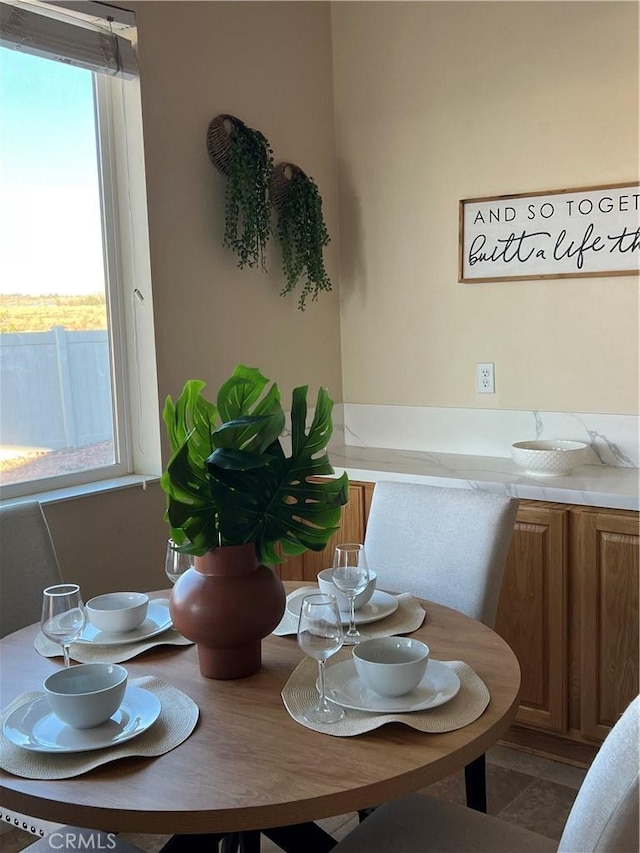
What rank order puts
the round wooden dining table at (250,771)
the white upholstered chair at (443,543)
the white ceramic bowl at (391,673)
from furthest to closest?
the white upholstered chair at (443,543) → the white ceramic bowl at (391,673) → the round wooden dining table at (250,771)

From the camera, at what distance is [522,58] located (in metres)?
2.94

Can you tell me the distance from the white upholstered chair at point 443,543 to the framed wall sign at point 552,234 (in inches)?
44.6

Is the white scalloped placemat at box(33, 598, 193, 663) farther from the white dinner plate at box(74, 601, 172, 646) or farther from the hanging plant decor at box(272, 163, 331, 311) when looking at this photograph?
the hanging plant decor at box(272, 163, 331, 311)

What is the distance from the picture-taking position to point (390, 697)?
1.39m

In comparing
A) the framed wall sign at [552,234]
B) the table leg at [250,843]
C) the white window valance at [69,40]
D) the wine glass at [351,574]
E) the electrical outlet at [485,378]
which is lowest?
the table leg at [250,843]

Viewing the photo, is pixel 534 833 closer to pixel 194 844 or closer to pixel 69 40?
pixel 194 844

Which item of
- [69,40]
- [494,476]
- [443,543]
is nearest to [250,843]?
[443,543]

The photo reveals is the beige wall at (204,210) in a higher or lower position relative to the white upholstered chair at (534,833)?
higher

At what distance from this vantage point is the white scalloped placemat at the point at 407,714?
4.30ft

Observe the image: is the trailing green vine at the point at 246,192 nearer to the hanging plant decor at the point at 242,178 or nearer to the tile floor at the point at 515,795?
the hanging plant decor at the point at 242,178

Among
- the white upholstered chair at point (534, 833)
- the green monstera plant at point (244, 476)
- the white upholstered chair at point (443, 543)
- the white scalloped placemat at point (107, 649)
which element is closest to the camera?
the white upholstered chair at point (534, 833)

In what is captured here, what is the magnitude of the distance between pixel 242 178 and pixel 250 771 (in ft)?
7.06

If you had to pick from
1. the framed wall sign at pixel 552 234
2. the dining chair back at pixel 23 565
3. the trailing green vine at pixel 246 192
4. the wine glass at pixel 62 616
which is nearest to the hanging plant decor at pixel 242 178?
the trailing green vine at pixel 246 192

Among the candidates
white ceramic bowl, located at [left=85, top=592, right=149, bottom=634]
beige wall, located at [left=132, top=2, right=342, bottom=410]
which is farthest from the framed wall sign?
white ceramic bowl, located at [left=85, top=592, right=149, bottom=634]
